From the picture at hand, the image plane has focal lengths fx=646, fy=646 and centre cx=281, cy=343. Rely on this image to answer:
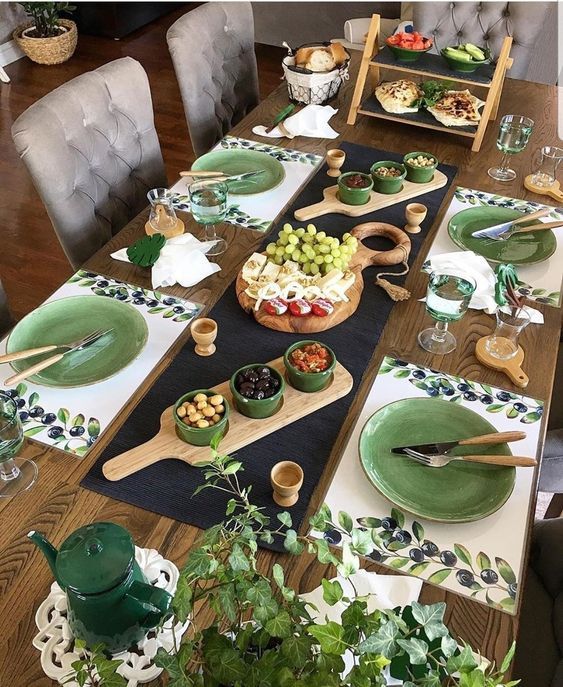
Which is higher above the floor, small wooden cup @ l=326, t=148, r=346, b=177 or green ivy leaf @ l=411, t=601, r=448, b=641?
green ivy leaf @ l=411, t=601, r=448, b=641

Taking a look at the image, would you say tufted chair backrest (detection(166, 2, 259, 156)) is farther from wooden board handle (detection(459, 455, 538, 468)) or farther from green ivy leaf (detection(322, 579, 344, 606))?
green ivy leaf (detection(322, 579, 344, 606))

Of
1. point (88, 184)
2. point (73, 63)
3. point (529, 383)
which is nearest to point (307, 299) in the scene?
point (529, 383)

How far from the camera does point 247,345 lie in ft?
4.46

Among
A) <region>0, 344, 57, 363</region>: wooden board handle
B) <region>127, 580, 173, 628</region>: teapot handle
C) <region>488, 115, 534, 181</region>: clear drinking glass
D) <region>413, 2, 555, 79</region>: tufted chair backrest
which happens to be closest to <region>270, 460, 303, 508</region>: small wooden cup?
<region>127, 580, 173, 628</region>: teapot handle

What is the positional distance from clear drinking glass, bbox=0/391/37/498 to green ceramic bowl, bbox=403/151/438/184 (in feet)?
4.13

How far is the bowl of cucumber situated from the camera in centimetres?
201

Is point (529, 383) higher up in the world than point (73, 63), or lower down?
higher up

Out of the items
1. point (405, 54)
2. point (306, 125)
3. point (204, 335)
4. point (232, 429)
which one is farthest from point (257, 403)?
point (405, 54)

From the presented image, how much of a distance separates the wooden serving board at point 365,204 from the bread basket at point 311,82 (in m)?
0.51

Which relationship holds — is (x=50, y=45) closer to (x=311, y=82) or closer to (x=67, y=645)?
(x=311, y=82)

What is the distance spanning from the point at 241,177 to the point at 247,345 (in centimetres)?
66

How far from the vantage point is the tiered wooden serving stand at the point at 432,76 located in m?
2.00

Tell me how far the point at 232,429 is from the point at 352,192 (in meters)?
0.83

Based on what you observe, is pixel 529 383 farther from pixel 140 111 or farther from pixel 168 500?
pixel 140 111
